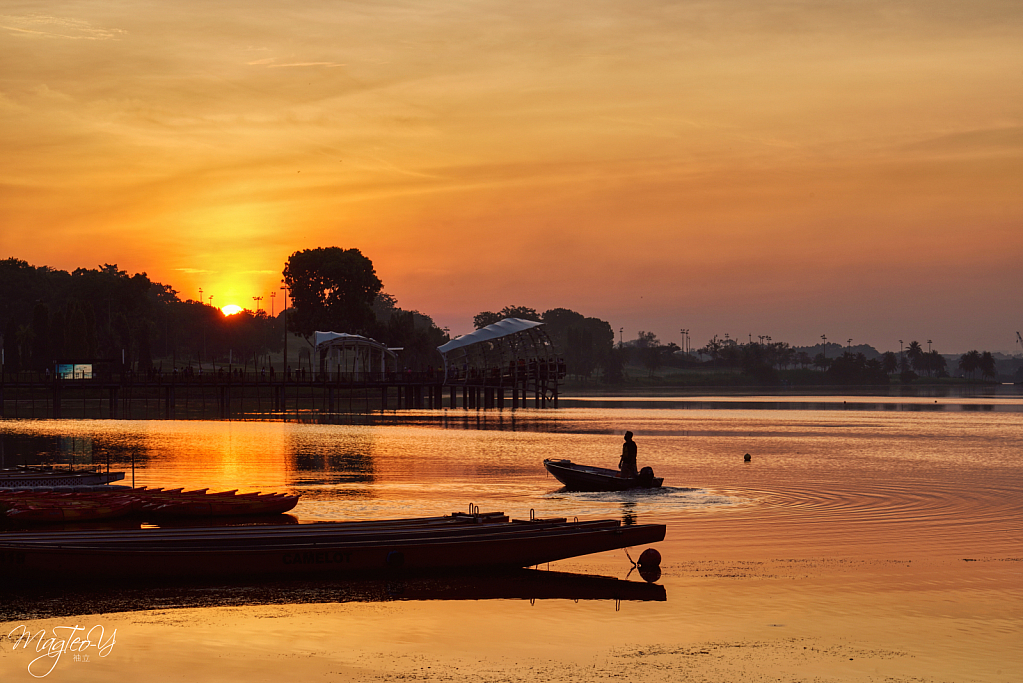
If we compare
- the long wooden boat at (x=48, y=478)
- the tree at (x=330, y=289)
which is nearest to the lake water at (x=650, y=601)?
the long wooden boat at (x=48, y=478)

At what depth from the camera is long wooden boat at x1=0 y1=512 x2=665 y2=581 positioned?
20703 mm

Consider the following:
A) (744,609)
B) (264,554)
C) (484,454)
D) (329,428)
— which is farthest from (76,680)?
(329,428)

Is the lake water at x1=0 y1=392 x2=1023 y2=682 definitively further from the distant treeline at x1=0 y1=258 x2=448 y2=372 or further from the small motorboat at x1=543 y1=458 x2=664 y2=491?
the distant treeline at x1=0 y1=258 x2=448 y2=372

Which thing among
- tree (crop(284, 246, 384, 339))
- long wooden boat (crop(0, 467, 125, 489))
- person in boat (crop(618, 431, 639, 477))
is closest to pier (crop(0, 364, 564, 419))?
tree (crop(284, 246, 384, 339))

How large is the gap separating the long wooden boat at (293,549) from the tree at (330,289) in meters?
128

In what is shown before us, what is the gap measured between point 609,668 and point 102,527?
59.4 feet

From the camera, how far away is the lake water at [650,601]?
15.7 m

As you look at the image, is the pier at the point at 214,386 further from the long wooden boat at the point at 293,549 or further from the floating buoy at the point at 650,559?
the floating buoy at the point at 650,559

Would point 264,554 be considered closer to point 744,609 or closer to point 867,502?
point 744,609

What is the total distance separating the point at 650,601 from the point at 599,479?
16.8 metres

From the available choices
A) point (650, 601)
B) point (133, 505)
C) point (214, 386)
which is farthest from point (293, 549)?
point (214, 386)

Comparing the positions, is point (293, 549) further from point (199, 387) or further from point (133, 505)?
point (199, 387)

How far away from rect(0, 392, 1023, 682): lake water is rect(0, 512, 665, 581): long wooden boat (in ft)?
1.81

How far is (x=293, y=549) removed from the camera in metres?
21.2
